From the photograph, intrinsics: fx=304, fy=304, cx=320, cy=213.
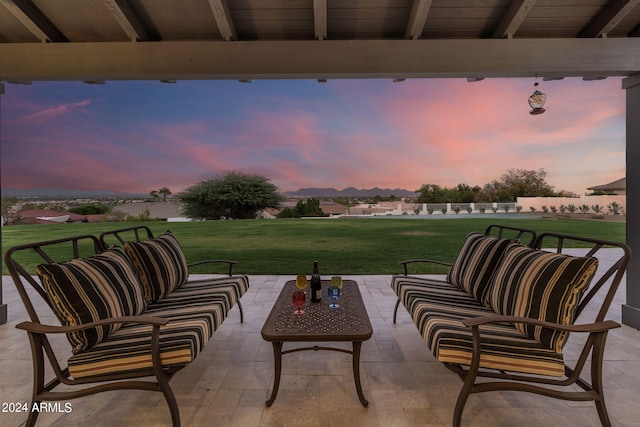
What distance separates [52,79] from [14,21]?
0.52m

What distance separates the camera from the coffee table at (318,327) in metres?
1.64

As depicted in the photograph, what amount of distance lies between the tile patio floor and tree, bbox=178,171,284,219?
15385mm

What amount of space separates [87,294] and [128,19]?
2350 millimetres

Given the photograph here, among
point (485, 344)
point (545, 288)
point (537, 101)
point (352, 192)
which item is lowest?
point (485, 344)

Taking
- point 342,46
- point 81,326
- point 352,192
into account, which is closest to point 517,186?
point 352,192

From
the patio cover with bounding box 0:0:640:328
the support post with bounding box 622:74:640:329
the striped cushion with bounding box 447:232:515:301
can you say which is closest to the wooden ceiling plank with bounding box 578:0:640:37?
the patio cover with bounding box 0:0:640:328

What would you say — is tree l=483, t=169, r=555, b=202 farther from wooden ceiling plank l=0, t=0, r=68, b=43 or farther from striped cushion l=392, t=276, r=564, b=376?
wooden ceiling plank l=0, t=0, r=68, b=43

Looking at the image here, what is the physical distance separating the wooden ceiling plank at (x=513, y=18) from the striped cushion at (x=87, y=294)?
3628 millimetres

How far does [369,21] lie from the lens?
2.81 metres

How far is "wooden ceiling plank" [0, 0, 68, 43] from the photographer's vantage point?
2.53 m

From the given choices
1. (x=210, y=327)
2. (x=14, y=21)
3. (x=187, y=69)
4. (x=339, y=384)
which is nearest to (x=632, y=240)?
(x=339, y=384)

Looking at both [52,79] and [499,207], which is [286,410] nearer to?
[52,79]

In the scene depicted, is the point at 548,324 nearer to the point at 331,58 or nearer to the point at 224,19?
the point at 331,58

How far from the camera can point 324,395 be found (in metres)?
1.85
